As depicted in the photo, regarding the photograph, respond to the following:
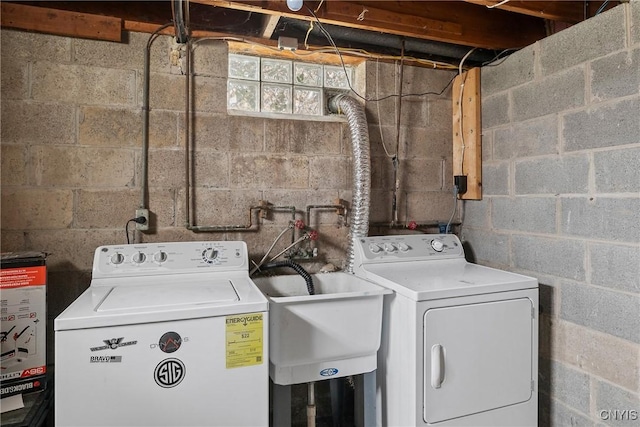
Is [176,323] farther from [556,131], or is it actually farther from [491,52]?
[491,52]

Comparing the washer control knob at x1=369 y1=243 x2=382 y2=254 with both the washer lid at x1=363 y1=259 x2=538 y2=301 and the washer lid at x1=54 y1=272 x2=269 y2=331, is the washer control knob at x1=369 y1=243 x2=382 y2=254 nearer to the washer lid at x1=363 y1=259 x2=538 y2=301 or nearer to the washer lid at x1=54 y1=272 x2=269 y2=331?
the washer lid at x1=363 y1=259 x2=538 y2=301

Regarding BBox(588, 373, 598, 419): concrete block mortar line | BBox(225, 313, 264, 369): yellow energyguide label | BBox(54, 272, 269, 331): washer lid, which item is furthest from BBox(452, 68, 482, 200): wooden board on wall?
BBox(225, 313, 264, 369): yellow energyguide label

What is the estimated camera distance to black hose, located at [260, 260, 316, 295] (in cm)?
191

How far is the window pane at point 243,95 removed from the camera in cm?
212

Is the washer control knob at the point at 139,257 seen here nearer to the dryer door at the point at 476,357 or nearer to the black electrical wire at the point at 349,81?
the dryer door at the point at 476,357

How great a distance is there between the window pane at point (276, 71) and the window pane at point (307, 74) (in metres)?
0.05

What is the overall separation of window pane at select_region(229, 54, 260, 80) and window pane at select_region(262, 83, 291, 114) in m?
0.09

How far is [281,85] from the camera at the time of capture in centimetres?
222

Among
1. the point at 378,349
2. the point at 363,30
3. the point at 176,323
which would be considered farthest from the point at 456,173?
the point at 176,323

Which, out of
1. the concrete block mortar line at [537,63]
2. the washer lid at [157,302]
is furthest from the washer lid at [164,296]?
the concrete block mortar line at [537,63]

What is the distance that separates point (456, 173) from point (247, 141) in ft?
4.38

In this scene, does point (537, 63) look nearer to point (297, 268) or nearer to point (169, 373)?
point (297, 268)

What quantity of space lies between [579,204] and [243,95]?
1.78 metres

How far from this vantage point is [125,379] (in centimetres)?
119
